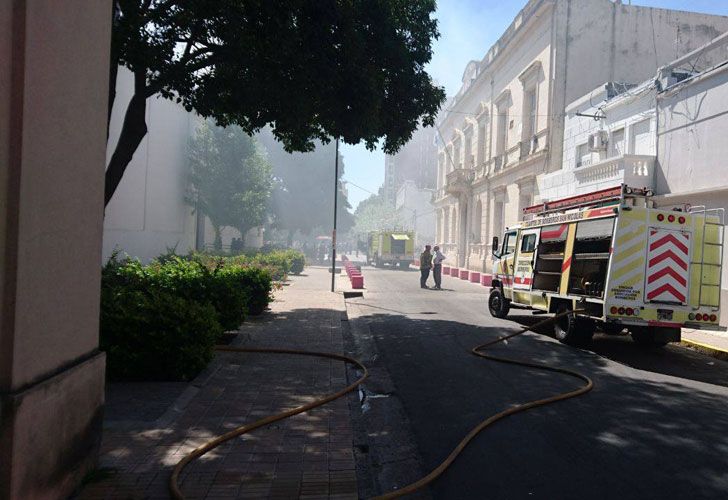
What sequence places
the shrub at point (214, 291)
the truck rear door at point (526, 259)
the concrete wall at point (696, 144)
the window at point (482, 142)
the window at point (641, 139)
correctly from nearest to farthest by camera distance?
the shrub at point (214, 291)
the truck rear door at point (526, 259)
the concrete wall at point (696, 144)
the window at point (641, 139)
the window at point (482, 142)

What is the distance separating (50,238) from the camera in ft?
10.1

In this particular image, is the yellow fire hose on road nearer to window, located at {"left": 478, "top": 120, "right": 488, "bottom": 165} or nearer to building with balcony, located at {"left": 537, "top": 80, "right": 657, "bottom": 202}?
building with balcony, located at {"left": 537, "top": 80, "right": 657, "bottom": 202}

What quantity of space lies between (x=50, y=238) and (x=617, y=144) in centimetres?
1814

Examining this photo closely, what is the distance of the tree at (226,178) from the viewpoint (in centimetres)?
3212

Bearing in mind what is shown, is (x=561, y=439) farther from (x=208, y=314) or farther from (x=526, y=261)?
(x=526, y=261)

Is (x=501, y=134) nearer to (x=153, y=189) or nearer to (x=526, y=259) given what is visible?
(x=153, y=189)

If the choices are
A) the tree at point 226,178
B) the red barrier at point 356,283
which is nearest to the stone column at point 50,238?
the red barrier at point 356,283

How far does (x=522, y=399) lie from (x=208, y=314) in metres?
3.84

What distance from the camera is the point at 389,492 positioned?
380 centimetres

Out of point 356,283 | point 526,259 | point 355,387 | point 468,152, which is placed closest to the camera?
point 355,387

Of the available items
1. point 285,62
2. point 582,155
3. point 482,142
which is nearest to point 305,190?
point 482,142

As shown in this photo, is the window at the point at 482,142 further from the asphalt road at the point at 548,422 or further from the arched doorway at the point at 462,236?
the asphalt road at the point at 548,422

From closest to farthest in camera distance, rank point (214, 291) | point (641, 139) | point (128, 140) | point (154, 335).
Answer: point (154, 335)
point (214, 291)
point (128, 140)
point (641, 139)

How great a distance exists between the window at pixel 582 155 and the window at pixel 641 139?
9.35ft
